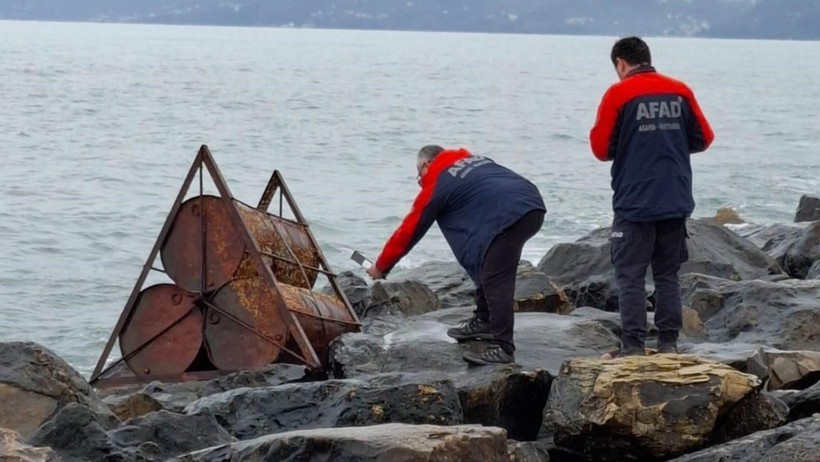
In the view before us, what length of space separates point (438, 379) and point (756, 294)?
3.86 metres

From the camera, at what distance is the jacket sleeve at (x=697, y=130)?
22.7 feet

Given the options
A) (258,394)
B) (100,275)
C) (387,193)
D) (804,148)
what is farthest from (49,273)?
(804,148)

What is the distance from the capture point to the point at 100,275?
1706cm

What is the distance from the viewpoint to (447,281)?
467 inches

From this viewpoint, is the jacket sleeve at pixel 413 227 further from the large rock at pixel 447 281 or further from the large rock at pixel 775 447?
the large rock at pixel 447 281

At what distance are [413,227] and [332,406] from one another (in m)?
1.48

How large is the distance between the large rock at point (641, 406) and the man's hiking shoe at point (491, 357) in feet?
3.15

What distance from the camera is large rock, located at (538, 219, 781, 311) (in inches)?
472

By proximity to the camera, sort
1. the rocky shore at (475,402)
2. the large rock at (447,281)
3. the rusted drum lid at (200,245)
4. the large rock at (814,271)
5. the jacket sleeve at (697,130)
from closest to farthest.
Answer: the rocky shore at (475,402) → the jacket sleeve at (697,130) → the rusted drum lid at (200,245) → the large rock at (447,281) → the large rock at (814,271)

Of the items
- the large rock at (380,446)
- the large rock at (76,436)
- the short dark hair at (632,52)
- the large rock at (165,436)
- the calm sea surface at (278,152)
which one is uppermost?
the short dark hair at (632,52)

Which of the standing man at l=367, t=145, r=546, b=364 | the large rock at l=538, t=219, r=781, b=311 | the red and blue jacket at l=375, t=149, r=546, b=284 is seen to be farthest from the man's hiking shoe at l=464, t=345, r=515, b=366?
the large rock at l=538, t=219, r=781, b=311

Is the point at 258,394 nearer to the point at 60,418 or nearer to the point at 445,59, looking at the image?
the point at 60,418

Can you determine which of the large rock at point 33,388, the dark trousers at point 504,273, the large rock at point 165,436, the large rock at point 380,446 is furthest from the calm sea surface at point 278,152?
the large rock at point 380,446

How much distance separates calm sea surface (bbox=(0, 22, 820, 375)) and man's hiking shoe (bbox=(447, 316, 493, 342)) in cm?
510
